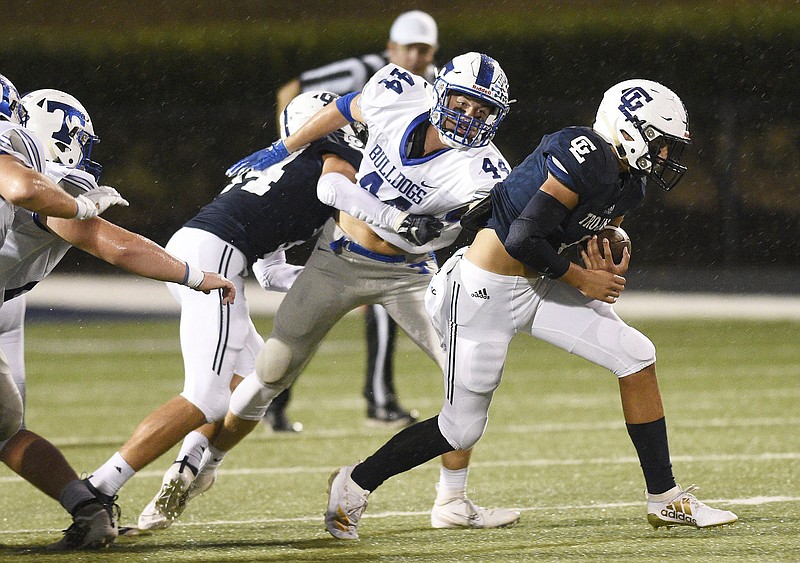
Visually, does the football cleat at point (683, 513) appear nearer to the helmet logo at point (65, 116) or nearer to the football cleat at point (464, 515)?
the football cleat at point (464, 515)

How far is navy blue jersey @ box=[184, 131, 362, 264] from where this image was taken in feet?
15.9

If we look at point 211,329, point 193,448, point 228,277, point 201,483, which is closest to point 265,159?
point 228,277

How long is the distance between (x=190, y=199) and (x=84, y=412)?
981 centimetres

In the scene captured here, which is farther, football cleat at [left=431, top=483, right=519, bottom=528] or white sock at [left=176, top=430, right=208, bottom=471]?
white sock at [left=176, top=430, right=208, bottom=471]

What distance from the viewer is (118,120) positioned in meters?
17.1

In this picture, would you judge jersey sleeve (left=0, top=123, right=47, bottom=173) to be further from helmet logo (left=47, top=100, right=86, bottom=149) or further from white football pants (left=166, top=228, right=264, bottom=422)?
white football pants (left=166, top=228, right=264, bottom=422)

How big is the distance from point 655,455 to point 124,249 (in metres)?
1.71

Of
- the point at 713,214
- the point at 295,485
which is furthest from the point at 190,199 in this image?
the point at 295,485

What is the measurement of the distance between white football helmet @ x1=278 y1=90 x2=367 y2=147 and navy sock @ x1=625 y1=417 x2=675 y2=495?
1.55 m

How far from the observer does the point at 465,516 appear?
4480 mm

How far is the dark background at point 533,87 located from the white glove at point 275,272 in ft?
33.9

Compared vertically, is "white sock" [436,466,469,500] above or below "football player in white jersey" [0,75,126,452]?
below

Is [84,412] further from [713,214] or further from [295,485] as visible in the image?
[713,214]

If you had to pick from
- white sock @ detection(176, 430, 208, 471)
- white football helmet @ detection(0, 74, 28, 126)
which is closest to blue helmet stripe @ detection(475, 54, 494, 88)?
white football helmet @ detection(0, 74, 28, 126)
